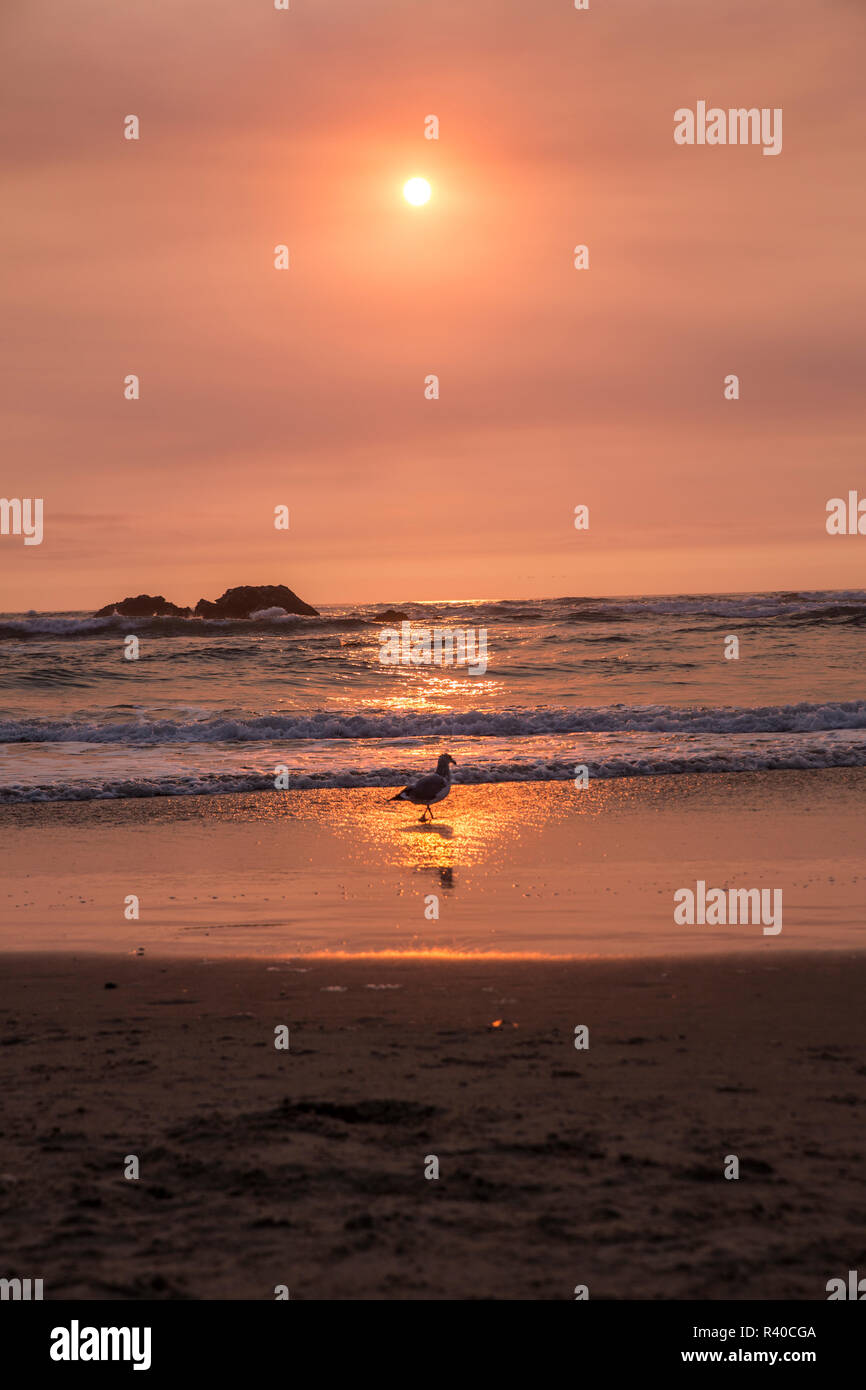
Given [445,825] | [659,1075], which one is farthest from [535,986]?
[445,825]

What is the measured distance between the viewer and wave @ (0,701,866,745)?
23.6 meters

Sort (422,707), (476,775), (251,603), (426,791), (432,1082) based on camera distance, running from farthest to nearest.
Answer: (251,603) → (422,707) → (476,775) → (426,791) → (432,1082)

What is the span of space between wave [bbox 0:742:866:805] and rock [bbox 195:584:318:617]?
5150 centimetres

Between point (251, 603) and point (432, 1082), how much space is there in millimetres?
66760

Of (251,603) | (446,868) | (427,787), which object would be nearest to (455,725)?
(427,787)

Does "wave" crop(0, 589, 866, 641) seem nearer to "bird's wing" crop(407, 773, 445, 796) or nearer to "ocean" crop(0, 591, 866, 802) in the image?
"ocean" crop(0, 591, 866, 802)

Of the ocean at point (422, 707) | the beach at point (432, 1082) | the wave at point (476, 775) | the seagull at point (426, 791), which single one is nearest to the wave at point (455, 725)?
the ocean at point (422, 707)

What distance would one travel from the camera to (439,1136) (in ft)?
16.3

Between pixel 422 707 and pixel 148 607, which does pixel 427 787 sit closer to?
pixel 422 707

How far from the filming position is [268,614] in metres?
68.4

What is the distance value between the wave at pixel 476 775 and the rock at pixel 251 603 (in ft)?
169

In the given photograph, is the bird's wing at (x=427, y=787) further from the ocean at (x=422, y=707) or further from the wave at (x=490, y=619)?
the wave at (x=490, y=619)

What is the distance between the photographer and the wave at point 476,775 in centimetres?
1739

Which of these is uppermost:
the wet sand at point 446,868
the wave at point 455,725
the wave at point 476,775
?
the wave at point 455,725
